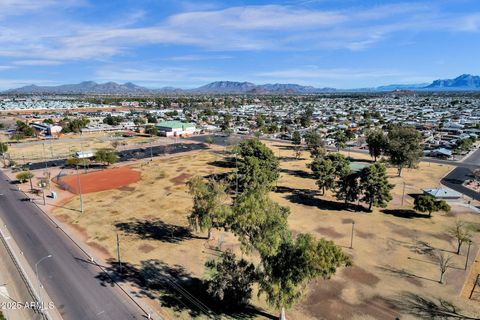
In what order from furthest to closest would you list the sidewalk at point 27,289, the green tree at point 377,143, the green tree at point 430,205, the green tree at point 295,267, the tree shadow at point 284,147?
the tree shadow at point 284,147
the green tree at point 377,143
the green tree at point 430,205
the sidewalk at point 27,289
the green tree at point 295,267

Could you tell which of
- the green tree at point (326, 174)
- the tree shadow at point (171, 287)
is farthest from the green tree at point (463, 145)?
the tree shadow at point (171, 287)

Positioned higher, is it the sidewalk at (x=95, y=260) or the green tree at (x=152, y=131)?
the green tree at (x=152, y=131)

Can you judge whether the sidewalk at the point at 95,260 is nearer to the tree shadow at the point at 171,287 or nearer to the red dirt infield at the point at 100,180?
the tree shadow at the point at 171,287

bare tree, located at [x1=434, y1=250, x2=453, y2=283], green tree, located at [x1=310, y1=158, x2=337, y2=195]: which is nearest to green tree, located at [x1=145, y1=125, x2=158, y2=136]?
green tree, located at [x1=310, y1=158, x2=337, y2=195]

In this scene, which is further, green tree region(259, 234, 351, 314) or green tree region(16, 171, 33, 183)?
green tree region(16, 171, 33, 183)

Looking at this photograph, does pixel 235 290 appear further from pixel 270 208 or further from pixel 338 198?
pixel 338 198

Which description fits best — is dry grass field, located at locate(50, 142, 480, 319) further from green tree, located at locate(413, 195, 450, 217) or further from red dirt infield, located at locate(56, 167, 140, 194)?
red dirt infield, located at locate(56, 167, 140, 194)
